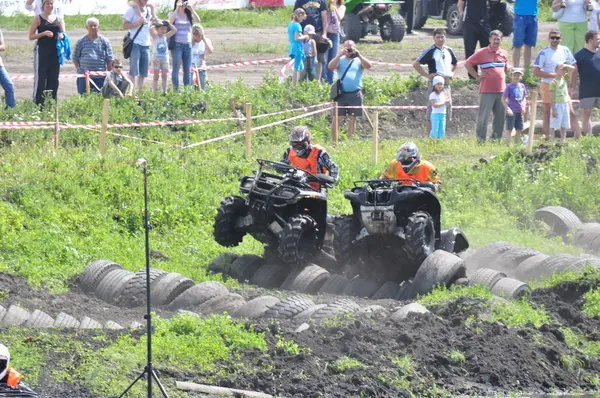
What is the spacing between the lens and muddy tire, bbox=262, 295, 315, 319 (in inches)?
552

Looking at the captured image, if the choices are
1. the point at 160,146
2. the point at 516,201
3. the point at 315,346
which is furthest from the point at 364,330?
the point at 160,146

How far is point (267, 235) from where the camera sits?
16.8 metres

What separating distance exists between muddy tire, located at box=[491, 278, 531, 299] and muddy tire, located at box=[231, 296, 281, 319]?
2658mm

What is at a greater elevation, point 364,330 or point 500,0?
point 500,0

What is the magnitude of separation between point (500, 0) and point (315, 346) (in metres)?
19.8

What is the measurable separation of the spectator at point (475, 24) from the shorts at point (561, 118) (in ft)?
12.6

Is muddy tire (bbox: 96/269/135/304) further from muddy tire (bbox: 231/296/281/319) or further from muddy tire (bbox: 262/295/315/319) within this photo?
muddy tire (bbox: 262/295/315/319)

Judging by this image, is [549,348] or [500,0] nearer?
[549,348]

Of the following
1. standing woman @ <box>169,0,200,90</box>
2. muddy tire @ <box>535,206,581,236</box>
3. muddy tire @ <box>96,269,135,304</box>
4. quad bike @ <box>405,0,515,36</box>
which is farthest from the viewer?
quad bike @ <box>405,0,515,36</box>

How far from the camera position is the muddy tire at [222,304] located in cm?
1456

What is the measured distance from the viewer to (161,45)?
81.8ft

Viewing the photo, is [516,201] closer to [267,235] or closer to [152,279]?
[267,235]

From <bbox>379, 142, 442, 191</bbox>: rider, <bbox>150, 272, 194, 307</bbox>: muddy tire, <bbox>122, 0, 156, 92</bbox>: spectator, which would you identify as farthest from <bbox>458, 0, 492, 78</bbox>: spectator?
<bbox>150, 272, 194, 307</bbox>: muddy tire

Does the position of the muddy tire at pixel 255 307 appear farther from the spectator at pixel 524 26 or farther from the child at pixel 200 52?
the spectator at pixel 524 26
